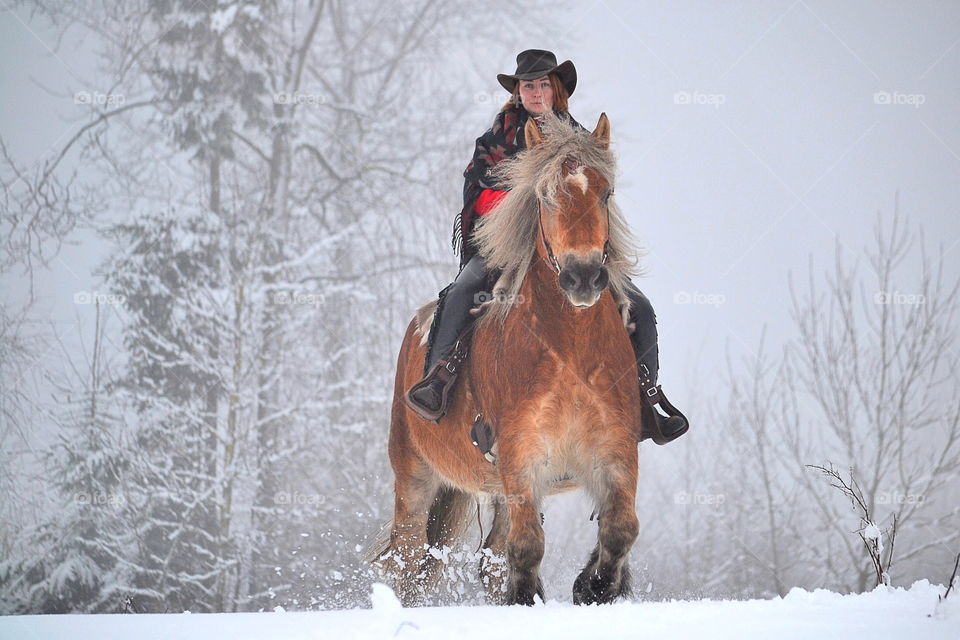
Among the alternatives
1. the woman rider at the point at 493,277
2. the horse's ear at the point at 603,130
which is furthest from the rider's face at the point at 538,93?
the horse's ear at the point at 603,130

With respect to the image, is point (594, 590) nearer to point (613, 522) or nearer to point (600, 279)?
point (613, 522)

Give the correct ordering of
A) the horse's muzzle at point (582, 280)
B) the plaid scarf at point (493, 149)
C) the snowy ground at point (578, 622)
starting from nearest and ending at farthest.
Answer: the snowy ground at point (578, 622)
the horse's muzzle at point (582, 280)
the plaid scarf at point (493, 149)

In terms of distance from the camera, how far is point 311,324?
65.7ft

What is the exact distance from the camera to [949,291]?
19062 mm

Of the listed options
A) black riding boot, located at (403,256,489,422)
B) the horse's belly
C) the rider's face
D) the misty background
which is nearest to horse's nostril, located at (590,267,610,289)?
the horse's belly

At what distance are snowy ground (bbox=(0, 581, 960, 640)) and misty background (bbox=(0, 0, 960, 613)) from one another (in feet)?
28.8

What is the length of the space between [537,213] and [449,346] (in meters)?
1.10

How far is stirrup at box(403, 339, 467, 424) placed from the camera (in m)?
6.12

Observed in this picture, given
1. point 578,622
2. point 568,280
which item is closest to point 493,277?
point 568,280

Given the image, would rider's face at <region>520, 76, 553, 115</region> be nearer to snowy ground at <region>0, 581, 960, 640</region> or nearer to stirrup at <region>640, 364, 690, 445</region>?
stirrup at <region>640, 364, 690, 445</region>

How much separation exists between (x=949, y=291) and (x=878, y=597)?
16554mm

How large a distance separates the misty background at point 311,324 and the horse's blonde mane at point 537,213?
25.1 ft

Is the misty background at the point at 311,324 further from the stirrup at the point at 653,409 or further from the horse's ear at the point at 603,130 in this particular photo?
the horse's ear at the point at 603,130

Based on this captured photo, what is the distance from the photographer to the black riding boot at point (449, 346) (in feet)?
20.1
